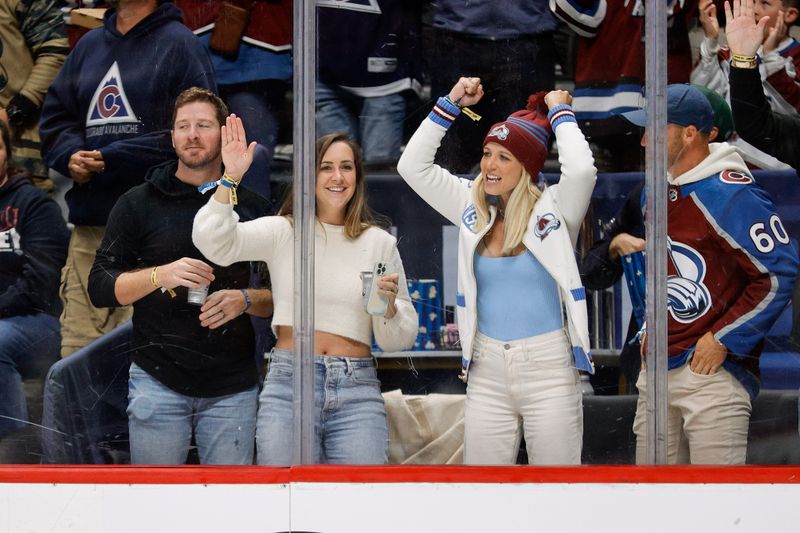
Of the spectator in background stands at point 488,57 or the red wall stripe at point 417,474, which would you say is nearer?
the red wall stripe at point 417,474

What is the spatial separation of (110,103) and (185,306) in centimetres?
57

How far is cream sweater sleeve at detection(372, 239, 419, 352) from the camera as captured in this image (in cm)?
285

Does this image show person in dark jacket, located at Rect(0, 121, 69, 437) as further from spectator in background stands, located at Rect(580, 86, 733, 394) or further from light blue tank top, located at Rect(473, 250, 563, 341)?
spectator in background stands, located at Rect(580, 86, 733, 394)

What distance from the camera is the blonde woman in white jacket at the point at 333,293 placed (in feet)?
9.37

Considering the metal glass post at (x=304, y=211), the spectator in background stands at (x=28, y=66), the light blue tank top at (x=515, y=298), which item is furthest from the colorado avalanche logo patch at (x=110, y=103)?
the light blue tank top at (x=515, y=298)

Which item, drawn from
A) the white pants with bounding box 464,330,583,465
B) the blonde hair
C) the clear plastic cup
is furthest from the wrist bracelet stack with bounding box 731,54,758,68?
the clear plastic cup

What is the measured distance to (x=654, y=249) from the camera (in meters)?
2.81

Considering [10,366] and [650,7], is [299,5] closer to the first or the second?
[650,7]

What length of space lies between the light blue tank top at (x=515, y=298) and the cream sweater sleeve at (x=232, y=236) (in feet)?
1.79

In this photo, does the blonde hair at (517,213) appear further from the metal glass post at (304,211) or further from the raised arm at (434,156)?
the metal glass post at (304,211)

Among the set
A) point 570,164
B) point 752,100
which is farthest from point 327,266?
point 752,100

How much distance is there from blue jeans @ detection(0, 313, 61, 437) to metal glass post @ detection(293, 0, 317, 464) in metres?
0.66

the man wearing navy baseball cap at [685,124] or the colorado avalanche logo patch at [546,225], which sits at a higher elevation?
the man wearing navy baseball cap at [685,124]

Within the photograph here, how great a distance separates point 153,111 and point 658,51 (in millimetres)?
1320
